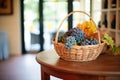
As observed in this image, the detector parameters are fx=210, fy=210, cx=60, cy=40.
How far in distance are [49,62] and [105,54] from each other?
50 cm

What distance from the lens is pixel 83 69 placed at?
116cm

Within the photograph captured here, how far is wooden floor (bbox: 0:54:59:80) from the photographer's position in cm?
402

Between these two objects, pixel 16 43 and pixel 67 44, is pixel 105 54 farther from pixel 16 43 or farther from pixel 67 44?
pixel 16 43

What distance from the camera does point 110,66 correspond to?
1223mm

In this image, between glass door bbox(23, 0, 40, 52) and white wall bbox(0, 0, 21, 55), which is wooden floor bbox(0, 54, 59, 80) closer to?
white wall bbox(0, 0, 21, 55)

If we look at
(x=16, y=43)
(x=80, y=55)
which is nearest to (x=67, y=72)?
(x=80, y=55)

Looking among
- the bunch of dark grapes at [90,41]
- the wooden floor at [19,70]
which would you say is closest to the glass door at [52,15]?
the wooden floor at [19,70]

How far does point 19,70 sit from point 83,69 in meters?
3.61

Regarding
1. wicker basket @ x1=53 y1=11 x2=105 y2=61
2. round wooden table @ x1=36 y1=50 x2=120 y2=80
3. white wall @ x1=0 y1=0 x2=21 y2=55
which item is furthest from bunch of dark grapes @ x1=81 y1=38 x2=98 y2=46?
white wall @ x1=0 y1=0 x2=21 y2=55

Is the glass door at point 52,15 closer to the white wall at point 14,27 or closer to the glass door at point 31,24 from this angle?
the glass door at point 31,24

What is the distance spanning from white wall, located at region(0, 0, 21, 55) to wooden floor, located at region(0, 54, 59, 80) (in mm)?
1020

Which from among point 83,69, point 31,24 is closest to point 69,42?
point 83,69

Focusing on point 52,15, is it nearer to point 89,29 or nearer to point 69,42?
point 89,29

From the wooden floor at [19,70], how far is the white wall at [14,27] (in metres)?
1.02
